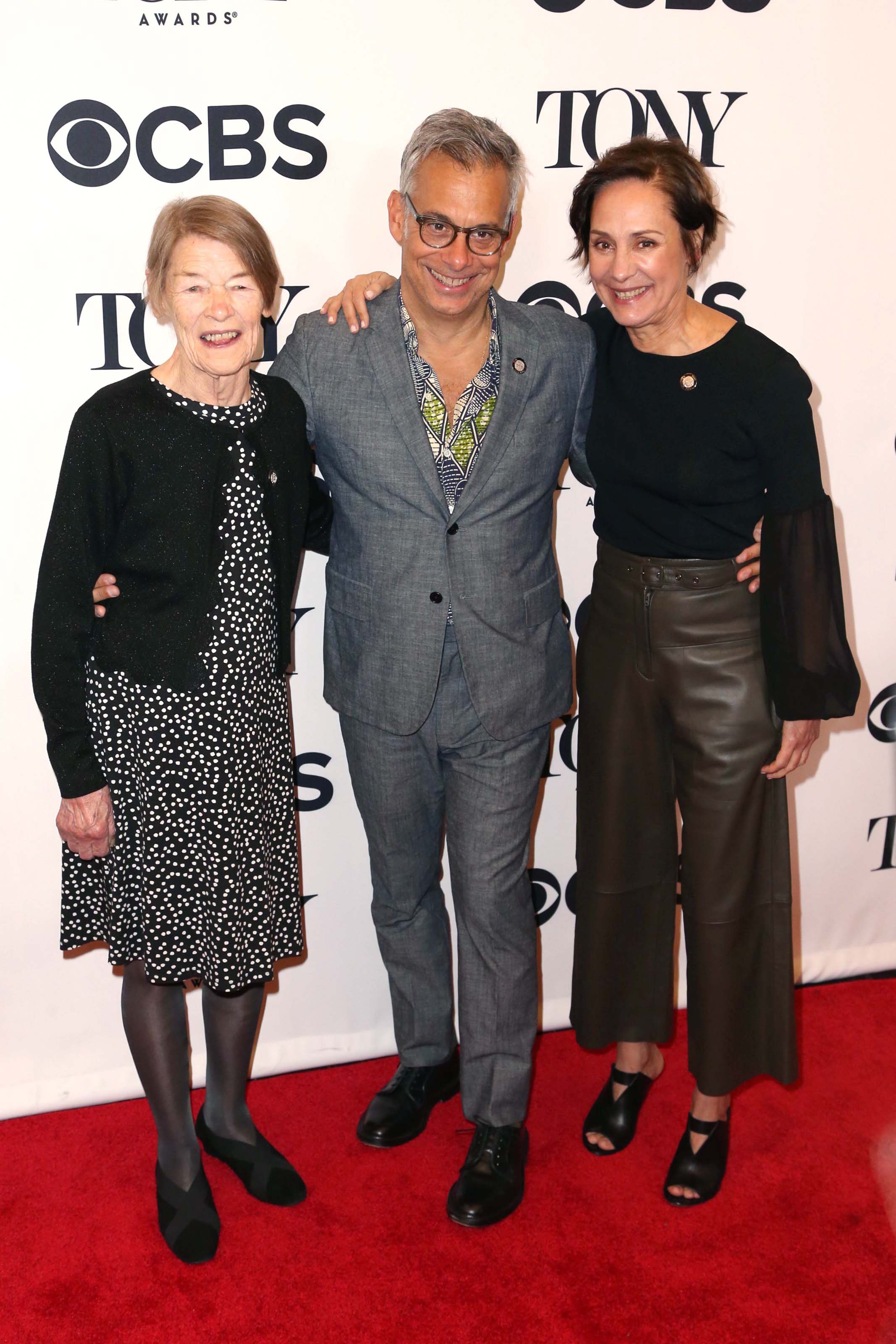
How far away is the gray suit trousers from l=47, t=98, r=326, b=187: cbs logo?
40.3 inches

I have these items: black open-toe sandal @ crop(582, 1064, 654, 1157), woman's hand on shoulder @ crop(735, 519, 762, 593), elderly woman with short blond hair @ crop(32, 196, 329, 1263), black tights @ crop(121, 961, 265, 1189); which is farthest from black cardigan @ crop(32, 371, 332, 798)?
black open-toe sandal @ crop(582, 1064, 654, 1157)

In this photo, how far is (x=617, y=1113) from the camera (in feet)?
8.53

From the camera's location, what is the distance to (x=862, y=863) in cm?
321

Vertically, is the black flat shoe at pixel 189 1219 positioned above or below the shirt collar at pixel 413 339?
below

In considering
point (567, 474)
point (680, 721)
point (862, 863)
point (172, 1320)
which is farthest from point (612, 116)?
point (172, 1320)

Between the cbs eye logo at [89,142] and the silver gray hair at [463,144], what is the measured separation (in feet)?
2.04

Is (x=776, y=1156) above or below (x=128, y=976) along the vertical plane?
below

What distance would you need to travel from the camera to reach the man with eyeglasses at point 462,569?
2.06 meters

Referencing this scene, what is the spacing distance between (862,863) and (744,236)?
1.65 m

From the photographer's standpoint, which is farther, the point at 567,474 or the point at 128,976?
the point at 567,474

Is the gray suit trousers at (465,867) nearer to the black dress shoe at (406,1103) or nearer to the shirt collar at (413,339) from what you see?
the black dress shoe at (406,1103)

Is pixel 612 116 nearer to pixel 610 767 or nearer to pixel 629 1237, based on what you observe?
pixel 610 767

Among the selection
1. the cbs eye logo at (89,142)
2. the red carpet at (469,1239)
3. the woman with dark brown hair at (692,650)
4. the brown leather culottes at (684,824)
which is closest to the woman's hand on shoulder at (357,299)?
the woman with dark brown hair at (692,650)

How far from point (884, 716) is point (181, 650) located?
Result: 6.38ft
